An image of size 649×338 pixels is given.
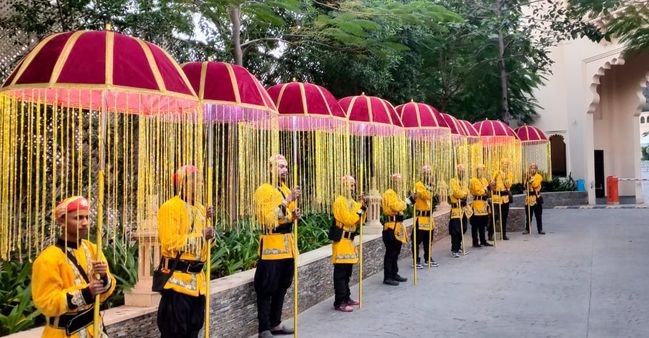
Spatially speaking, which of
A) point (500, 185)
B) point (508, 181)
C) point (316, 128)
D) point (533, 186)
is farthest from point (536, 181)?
point (316, 128)

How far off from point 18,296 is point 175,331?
4.71 ft

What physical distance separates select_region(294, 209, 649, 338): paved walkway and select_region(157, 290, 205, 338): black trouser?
1.84 m

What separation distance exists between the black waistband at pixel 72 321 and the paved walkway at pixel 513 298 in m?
2.87

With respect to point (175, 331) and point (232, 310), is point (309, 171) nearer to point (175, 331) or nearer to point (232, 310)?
point (232, 310)

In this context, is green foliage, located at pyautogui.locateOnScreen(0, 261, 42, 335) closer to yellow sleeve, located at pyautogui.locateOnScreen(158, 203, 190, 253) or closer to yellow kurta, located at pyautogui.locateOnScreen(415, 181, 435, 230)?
yellow sleeve, located at pyautogui.locateOnScreen(158, 203, 190, 253)

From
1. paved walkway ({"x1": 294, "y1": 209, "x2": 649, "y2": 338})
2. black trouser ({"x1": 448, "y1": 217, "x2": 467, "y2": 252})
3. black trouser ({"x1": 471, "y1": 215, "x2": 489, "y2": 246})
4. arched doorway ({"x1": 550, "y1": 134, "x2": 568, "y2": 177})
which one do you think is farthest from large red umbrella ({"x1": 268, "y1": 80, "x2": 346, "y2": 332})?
arched doorway ({"x1": 550, "y1": 134, "x2": 568, "y2": 177})

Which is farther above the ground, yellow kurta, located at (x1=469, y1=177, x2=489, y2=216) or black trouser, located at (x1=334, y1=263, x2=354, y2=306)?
yellow kurta, located at (x1=469, y1=177, x2=489, y2=216)

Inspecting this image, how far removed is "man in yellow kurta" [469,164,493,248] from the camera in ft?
36.0

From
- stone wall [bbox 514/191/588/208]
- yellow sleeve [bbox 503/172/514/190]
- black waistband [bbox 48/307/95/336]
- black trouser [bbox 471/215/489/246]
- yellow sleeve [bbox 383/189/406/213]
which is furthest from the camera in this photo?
stone wall [bbox 514/191/588/208]

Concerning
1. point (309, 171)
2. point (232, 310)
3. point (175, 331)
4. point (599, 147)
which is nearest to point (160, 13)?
point (309, 171)

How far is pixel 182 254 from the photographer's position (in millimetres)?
4062

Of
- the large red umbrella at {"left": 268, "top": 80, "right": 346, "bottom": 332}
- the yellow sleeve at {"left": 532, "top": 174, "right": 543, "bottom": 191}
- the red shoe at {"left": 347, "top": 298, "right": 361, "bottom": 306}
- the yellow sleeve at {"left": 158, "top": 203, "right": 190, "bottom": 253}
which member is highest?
the large red umbrella at {"left": 268, "top": 80, "right": 346, "bottom": 332}

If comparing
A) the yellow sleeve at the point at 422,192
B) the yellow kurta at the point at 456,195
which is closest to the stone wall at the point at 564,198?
the yellow kurta at the point at 456,195

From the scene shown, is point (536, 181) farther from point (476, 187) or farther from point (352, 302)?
point (352, 302)
